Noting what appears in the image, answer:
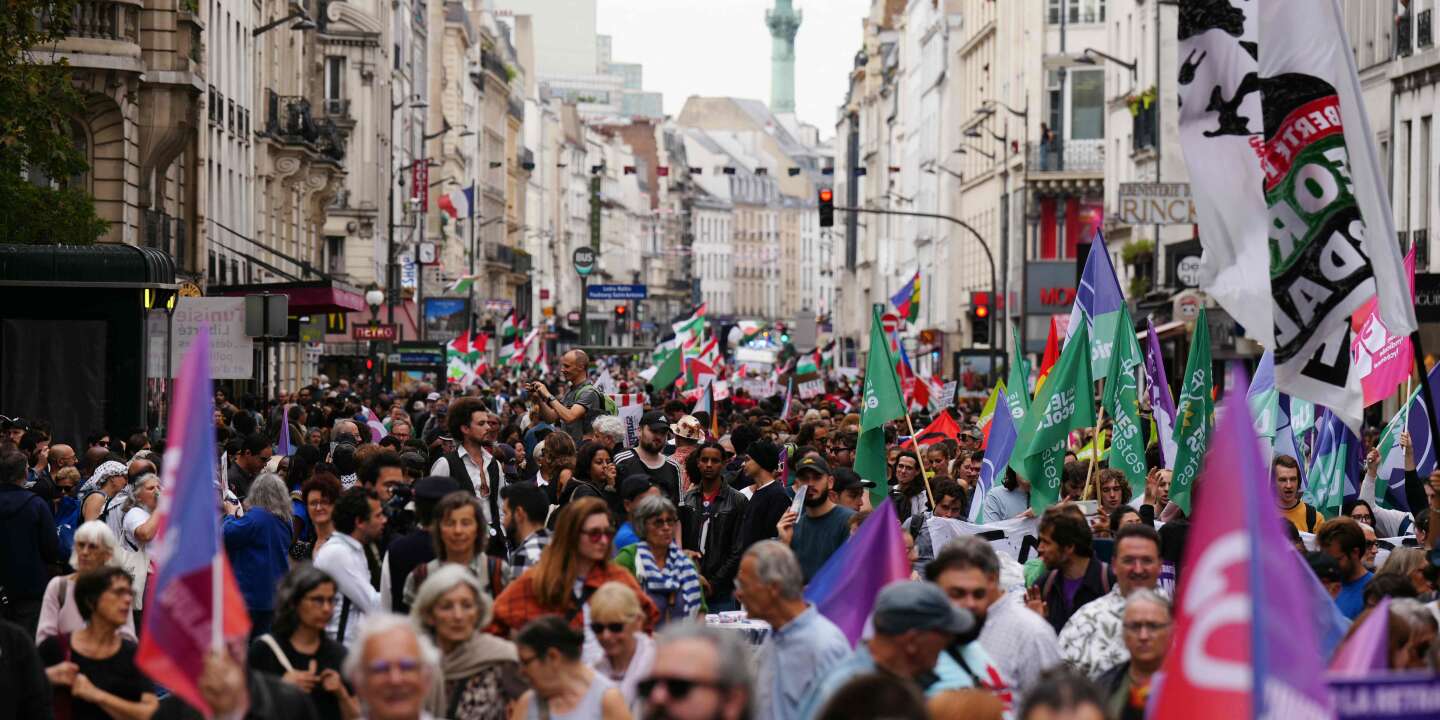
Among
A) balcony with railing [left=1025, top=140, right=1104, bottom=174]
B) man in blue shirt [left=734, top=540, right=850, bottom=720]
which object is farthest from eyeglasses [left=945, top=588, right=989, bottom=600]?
balcony with railing [left=1025, top=140, right=1104, bottom=174]

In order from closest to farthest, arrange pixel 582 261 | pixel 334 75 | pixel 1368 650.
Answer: pixel 1368 650 → pixel 334 75 → pixel 582 261

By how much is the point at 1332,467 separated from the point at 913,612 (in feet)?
35.4

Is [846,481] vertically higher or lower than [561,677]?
higher

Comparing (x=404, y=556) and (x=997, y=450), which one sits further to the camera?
(x=997, y=450)

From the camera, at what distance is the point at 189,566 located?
23.5ft

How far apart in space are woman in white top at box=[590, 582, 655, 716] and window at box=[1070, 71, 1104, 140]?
70854mm

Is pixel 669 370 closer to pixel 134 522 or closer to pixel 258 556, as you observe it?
pixel 134 522

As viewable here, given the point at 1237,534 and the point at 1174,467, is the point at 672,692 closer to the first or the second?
the point at 1237,534

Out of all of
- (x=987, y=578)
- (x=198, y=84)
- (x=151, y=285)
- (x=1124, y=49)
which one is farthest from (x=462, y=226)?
(x=987, y=578)

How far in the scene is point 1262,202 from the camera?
37.5ft

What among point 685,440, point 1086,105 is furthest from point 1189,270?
point 1086,105

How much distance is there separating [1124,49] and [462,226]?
5181cm

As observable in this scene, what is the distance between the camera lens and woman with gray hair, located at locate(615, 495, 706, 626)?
35.1ft

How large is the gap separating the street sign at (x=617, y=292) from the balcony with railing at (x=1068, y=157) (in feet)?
70.3
